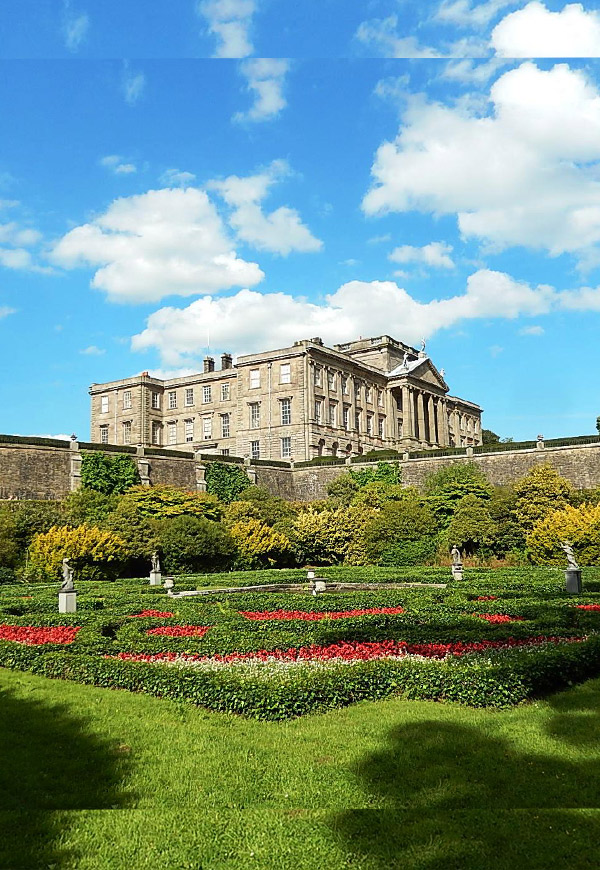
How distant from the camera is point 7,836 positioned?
5.12m

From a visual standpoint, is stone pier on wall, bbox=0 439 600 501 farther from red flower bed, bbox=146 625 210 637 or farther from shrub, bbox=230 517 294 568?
red flower bed, bbox=146 625 210 637

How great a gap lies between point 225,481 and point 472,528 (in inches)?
728

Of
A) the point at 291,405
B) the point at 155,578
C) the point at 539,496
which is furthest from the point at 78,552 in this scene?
the point at 291,405

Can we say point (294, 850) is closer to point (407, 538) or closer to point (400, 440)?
point (407, 538)

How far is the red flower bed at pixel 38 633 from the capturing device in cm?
1321

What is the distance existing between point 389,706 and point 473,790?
268 centimetres

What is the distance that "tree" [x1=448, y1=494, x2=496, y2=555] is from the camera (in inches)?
1495

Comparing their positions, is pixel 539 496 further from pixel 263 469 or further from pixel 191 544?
pixel 263 469

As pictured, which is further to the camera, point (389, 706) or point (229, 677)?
point (229, 677)

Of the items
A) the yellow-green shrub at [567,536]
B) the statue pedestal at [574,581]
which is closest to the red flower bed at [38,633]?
the statue pedestal at [574,581]

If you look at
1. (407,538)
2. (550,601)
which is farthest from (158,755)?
(407,538)

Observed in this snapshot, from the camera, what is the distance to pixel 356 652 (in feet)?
35.5

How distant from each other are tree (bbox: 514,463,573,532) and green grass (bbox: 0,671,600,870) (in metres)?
30.4

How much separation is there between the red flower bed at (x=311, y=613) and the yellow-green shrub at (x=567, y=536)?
18076 millimetres
